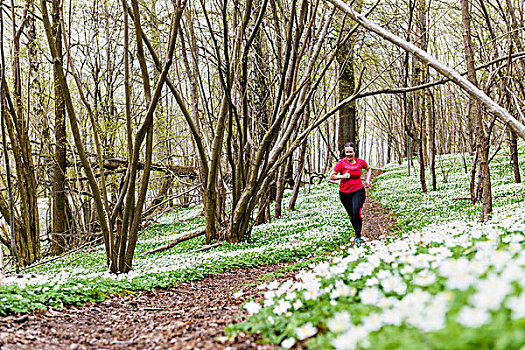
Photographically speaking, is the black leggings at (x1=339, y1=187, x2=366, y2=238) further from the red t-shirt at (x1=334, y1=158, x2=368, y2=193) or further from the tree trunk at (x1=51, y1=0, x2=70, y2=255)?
the tree trunk at (x1=51, y1=0, x2=70, y2=255)

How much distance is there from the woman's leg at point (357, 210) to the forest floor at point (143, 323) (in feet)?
11.7

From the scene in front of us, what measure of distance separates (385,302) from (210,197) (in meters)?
8.84

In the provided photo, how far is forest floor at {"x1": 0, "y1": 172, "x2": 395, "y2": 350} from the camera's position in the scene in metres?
3.53

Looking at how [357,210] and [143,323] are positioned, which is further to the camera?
[357,210]

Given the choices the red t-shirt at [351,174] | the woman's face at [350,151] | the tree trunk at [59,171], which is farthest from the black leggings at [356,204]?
the tree trunk at [59,171]

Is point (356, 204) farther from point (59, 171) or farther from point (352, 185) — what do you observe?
point (59, 171)

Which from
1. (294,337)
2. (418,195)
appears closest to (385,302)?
(294,337)

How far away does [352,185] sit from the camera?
945 cm

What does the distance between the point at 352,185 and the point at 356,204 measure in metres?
0.47

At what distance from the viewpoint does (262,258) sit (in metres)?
8.91

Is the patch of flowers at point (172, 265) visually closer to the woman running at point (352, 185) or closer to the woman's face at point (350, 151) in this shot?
the woman running at point (352, 185)

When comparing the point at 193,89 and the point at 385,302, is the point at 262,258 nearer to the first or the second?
the point at 193,89

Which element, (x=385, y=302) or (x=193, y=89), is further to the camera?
(x=193, y=89)

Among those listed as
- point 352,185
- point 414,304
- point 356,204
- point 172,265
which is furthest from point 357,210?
point 414,304
